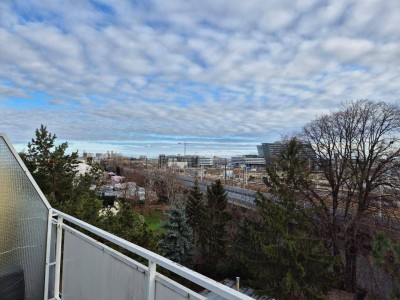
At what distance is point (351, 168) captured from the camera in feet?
48.9

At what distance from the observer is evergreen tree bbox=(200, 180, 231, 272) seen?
17578mm

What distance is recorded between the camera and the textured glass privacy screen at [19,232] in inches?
89.5

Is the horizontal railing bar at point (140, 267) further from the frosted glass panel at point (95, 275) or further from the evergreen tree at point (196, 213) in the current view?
the evergreen tree at point (196, 213)

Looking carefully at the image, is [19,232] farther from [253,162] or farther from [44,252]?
[253,162]

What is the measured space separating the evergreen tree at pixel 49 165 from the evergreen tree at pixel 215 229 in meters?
9.21

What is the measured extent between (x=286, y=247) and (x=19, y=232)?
10.5m

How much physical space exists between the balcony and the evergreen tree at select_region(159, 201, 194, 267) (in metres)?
13.3

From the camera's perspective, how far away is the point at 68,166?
11617 millimetres

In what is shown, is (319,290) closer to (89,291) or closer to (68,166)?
(68,166)

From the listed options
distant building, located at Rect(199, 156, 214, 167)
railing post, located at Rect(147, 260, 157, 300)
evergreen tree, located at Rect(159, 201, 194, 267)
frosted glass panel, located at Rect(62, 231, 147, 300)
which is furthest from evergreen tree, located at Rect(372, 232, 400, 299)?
distant building, located at Rect(199, 156, 214, 167)

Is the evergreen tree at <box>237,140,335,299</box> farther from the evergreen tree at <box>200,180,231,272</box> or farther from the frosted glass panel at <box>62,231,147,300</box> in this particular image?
the frosted glass panel at <box>62,231,147,300</box>

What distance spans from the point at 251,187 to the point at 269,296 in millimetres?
22166

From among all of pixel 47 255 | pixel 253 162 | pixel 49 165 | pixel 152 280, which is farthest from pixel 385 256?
pixel 253 162

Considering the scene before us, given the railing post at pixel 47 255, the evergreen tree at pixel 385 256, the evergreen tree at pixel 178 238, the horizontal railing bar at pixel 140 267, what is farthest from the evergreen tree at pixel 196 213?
the horizontal railing bar at pixel 140 267
